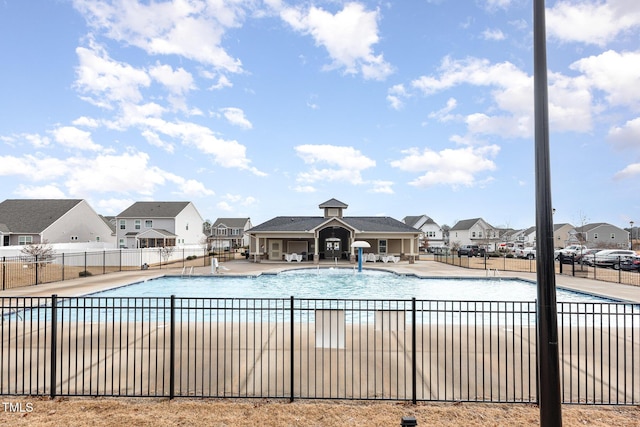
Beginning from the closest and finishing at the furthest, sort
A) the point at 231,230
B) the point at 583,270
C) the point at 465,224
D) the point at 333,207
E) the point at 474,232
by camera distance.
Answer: the point at 583,270 < the point at 333,207 < the point at 474,232 < the point at 231,230 < the point at 465,224

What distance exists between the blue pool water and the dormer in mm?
13446

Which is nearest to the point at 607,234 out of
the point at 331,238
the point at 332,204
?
the point at 332,204

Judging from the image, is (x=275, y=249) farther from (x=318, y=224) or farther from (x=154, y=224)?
(x=154, y=224)

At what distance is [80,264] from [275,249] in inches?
685

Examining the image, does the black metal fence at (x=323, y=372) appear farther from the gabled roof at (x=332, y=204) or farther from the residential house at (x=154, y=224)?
the residential house at (x=154, y=224)

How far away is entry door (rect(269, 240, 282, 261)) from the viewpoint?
35281 mm

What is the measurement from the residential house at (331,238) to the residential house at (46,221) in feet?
83.4

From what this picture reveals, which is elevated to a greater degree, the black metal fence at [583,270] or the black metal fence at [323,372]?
the black metal fence at [323,372]

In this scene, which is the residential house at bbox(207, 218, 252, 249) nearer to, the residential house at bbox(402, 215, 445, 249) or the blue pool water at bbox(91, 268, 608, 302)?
the residential house at bbox(402, 215, 445, 249)

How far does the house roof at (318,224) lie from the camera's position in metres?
34.3

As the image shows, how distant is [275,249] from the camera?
35312 mm

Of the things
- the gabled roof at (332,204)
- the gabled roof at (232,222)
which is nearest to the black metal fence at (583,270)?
the gabled roof at (332,204)

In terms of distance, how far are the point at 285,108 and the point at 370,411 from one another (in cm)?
2211

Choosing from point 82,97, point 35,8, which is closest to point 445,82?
point 35,8
